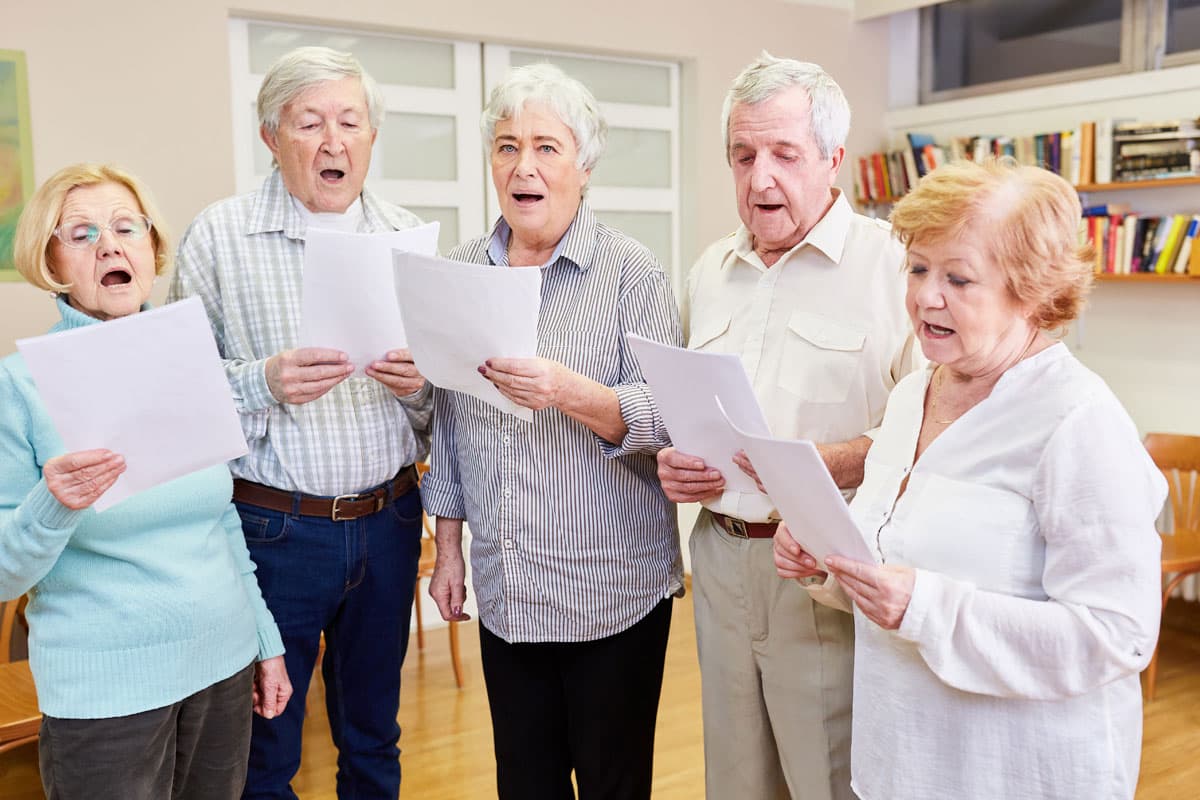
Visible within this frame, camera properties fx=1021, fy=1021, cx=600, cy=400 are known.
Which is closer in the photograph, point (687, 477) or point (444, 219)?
point (687, 477)

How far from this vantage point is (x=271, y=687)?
1.85 m

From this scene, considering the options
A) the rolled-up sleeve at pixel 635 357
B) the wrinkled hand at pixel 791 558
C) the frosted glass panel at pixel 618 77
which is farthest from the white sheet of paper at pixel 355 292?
the frosted glass panel at pixel 618 77

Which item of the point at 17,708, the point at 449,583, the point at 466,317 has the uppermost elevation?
the point at 466,317

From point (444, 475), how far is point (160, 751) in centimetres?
71

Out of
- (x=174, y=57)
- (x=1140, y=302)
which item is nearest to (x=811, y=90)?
(x=174, y=57)

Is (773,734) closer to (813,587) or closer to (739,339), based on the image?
(813,587)

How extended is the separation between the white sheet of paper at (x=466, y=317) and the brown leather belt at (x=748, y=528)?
1.36ft

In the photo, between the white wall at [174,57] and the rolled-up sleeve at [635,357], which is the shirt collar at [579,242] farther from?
the white wall at [174,57]

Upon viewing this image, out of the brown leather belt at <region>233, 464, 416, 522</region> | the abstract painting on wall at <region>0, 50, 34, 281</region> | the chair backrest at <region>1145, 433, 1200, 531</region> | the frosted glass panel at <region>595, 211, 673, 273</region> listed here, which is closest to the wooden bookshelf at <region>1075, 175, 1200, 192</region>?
the chair backrest at <region>1145, 433, 1200, 531</region>

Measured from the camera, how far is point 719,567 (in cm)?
187

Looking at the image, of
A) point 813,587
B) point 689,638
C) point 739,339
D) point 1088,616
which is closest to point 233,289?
point 739,339

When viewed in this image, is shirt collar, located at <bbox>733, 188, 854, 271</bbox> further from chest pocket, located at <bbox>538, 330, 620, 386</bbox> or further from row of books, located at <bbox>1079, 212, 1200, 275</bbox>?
row of books, located at <bbox>1079, 212, 1200, 275</bbox>

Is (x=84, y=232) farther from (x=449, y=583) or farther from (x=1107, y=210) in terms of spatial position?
(x=1107, y=210)

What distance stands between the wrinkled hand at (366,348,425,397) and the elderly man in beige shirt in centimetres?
49
